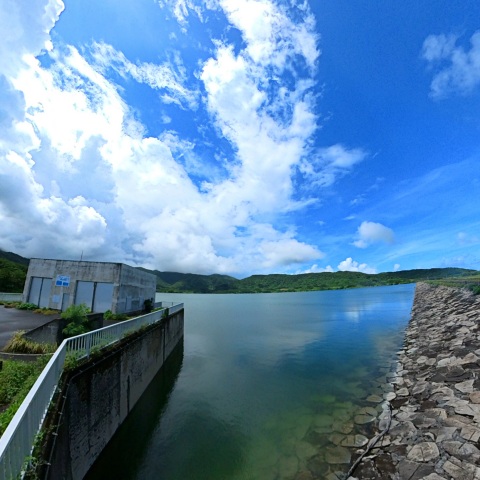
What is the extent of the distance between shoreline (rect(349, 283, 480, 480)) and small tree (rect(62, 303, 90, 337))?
12.7m

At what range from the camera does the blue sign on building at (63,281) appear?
25.2 meters

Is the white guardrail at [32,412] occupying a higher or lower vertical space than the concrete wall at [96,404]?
higher

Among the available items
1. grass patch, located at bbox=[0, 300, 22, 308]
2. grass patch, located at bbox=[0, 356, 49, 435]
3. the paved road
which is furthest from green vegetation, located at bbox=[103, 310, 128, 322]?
grass patch, located at bbox=[0, 356, 49, 435]

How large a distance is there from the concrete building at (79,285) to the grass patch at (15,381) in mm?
15607

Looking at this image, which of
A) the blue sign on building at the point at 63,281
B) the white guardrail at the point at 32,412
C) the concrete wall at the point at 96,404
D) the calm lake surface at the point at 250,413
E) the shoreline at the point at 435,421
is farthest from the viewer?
the blue sign on building at the point at 63,281

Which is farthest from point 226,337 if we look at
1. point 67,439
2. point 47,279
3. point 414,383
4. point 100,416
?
point 67,439

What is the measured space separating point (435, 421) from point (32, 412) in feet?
41.1

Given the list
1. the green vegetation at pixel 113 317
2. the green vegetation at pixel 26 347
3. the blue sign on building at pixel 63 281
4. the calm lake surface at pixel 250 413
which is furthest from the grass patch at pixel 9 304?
the green vegetation at pixel 26 347

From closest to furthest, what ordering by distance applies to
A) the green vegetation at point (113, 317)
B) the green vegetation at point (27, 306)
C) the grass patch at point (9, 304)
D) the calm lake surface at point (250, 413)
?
1. the calm lake surface at point (250, 413)
2. the green vegetation at point (113, 317)
3. the green vegetation at point (27, 306)
4. the grass patch at point (9, 304)

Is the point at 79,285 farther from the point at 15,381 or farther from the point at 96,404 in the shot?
the point at 15,381

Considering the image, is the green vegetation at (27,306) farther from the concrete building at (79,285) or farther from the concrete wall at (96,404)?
the concrete wall at (96,404)

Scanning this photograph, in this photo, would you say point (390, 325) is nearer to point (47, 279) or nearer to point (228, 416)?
point (228, 416)

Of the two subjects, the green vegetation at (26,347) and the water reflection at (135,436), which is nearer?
the water reflection at (135,436)

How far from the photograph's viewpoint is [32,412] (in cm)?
550
